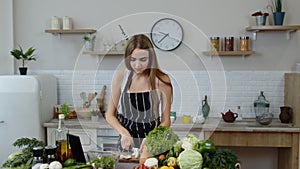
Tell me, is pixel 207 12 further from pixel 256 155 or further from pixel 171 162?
pixel 171 162

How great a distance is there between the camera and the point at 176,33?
467cm

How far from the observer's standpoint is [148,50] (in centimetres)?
229

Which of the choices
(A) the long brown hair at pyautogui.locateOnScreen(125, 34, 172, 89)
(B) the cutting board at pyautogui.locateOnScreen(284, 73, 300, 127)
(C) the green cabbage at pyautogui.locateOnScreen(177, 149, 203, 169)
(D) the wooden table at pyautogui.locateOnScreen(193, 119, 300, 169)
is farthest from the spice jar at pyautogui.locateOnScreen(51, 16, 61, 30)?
(C) the green cabbage at pyautogui.locateOnScreen(177, 149, 203, 169)

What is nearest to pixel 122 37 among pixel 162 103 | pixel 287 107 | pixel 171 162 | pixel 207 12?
pixel 207 12

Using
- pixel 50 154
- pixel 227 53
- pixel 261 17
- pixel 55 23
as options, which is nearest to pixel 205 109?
pixel 227 53

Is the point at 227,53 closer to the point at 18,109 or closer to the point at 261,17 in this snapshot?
the point at 261,17

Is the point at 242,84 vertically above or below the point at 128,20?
below

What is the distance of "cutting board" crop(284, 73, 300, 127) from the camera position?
4.08 m

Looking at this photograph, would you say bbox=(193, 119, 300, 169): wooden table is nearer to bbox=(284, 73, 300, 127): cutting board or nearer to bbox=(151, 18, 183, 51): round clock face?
bbox=(284, 73, 300, 127): cutting board

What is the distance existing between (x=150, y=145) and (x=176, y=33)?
8.78 feet

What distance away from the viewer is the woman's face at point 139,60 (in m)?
2.29

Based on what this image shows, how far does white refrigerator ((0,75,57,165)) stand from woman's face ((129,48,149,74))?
2.15 m

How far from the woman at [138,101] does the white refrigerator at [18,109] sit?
6.53ft

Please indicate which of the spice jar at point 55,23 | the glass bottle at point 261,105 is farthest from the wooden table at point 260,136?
the spice jar at point 55,23
